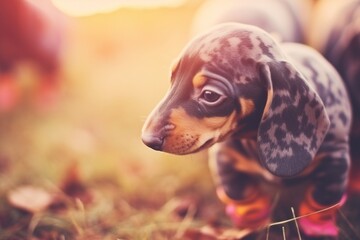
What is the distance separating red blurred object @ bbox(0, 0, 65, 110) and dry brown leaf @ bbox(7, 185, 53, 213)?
487mm

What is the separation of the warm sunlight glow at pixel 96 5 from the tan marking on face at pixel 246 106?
3.35 feet

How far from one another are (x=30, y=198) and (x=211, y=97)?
0.72 metres

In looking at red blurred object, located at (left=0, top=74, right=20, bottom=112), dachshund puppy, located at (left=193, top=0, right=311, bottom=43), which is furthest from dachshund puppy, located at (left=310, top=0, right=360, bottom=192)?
red blurred object, located at (left=0, top=74, right=20, bottom=112)

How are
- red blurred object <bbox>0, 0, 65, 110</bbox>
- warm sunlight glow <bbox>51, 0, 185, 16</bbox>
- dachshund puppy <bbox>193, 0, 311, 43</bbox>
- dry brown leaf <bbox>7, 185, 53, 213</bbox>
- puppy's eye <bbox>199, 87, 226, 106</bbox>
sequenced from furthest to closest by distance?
warm sunlight glow <bbox>51, 0, 185, 16</bbox>
red blurred object <bbox>0, 0, 65, 110</bbox>
dachshund puppy <bbox>193, 0, 311, 43</bbox>
dry brown leaf <bbox>7, 185, 53, 213</bbox>
puppy's eye <bbox>199, 87, 226, 106</bbox>

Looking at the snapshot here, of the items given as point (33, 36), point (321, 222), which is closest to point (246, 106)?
point (321, 222)

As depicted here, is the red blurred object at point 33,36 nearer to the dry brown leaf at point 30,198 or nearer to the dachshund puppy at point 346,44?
the dry brown leaf at point 30,198

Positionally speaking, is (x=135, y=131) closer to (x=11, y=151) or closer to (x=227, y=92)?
(x=11, y=151)

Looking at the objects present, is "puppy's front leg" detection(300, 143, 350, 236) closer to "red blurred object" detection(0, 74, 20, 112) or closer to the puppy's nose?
the puppy's nose

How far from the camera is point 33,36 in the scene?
80.7 inches

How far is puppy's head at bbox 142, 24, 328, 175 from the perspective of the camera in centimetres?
117

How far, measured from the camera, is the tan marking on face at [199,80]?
117cm

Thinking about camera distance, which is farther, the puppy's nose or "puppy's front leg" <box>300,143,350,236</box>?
"puppy's front leg" <box>300,143,350,236</box>

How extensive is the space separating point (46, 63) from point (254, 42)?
1.15 m

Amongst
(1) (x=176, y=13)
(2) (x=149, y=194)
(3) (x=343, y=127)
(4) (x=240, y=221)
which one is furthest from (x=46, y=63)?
(3) (x=343, y=127)
